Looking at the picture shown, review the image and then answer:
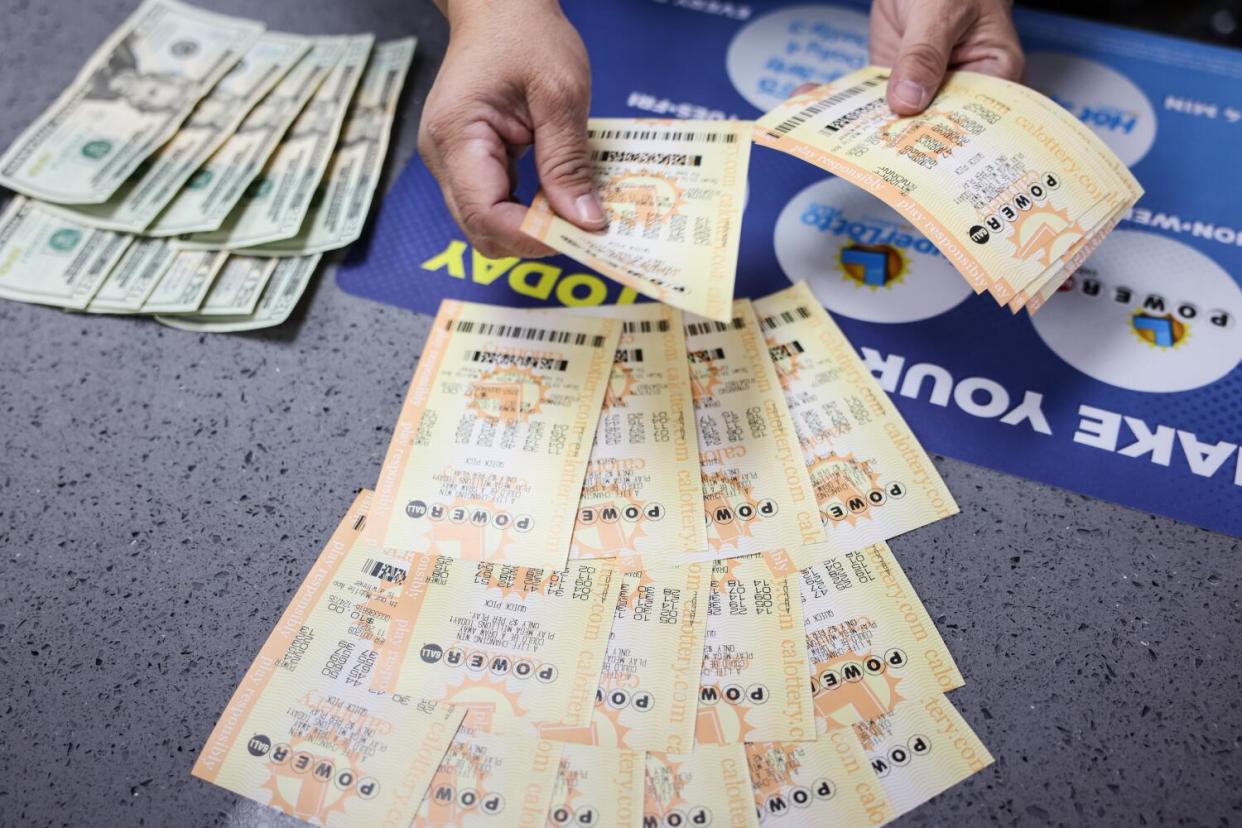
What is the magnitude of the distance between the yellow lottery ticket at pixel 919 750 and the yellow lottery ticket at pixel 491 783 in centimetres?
24

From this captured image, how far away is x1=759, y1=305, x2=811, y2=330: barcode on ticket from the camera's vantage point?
37.2 inches

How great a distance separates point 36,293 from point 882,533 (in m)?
0.89

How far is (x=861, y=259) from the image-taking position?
3.28 ft

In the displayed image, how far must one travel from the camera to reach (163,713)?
76 centimetres

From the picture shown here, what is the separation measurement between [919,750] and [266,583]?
548mm

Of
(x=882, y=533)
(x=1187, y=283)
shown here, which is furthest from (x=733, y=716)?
(x=1187, y=283)

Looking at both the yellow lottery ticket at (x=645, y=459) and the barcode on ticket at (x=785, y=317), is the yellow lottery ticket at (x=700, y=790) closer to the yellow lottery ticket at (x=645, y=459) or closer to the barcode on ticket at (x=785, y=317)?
the yellow lottery ticket at (x=645, y=459)

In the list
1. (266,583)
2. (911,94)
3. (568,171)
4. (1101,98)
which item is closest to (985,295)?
(911,94)

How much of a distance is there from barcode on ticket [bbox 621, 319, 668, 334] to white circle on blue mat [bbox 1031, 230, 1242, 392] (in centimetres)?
37

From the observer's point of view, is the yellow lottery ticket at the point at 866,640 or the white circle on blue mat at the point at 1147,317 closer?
the yellow lottery ticket at the point at 866,640

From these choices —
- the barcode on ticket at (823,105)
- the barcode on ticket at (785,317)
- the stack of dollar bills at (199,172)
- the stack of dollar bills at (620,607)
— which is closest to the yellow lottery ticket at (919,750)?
the stack of dollar bills at (620,607)

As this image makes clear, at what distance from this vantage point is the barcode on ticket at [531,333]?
93 centimetres

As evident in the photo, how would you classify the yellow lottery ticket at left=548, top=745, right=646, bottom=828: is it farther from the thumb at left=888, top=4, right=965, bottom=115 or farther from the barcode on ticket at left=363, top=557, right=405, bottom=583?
the thumb at left=888, top=4, right=965, bottom=115

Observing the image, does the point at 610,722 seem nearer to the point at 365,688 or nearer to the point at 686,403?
the point at 365,688
